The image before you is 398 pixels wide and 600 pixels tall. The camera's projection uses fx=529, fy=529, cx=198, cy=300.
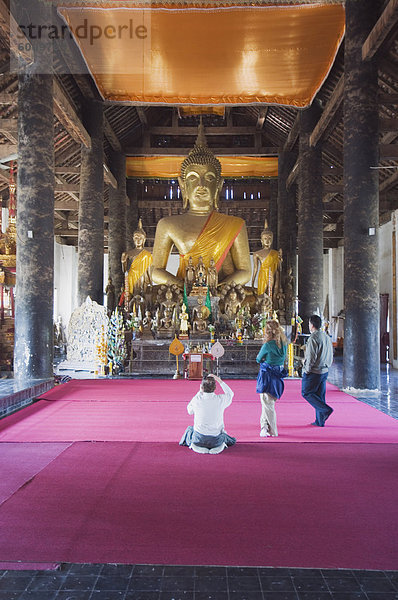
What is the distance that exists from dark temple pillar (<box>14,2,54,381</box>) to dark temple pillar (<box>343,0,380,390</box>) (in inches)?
178

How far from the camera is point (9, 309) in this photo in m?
12.5

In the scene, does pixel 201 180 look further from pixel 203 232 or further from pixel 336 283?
pixel 336 283

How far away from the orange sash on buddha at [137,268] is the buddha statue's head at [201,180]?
7.56 feet

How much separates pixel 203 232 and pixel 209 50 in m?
4.30

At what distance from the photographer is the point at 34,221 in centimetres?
796

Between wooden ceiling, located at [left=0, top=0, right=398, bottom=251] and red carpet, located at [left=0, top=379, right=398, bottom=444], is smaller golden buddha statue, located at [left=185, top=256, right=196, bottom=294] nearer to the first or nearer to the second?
wooden ceiling, located at [left=0, top=0, right=398, bottom=251]

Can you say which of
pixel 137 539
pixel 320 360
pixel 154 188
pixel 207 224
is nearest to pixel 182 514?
pixel 137 539

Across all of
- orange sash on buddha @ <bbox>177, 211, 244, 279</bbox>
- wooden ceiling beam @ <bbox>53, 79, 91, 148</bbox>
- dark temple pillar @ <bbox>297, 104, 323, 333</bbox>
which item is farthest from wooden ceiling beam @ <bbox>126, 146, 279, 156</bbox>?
wooden ceiling beam @ <bbox>53, 79, 91, 148</bbox>

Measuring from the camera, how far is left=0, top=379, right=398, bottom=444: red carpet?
4.77 metres

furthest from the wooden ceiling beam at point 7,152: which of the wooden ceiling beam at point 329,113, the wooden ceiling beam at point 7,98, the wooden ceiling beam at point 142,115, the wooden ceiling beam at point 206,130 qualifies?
the wooden ceiling beam at point 329,113

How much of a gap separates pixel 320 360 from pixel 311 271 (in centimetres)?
694

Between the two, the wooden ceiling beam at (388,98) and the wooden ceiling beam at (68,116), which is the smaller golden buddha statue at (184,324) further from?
the wooden ceiling beam at (388,98)

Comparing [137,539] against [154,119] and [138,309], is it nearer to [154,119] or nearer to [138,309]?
[138,309]

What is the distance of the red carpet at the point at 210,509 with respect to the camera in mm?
2494
